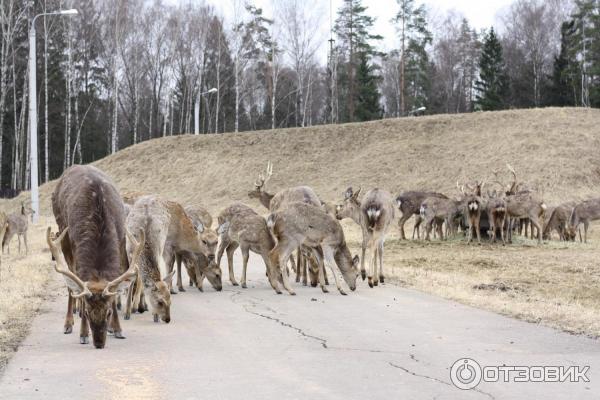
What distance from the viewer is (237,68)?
198ft

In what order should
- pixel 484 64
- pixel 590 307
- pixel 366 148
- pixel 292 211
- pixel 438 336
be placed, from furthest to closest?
pixel 484 64
pixel 366 148
pixel 292 211
pixel 590 307
pixel 438 336

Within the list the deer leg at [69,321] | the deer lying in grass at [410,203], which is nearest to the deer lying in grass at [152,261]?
the deer leg at [69,321]

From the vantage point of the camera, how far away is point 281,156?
159 ft

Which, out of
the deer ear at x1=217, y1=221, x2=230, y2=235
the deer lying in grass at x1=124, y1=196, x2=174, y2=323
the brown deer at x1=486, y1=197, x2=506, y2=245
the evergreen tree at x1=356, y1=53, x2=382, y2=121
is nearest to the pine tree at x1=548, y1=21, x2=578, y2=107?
the evergreen tree at x1=356, y1=53, x2=382, y2=121

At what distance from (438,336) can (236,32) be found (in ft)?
182

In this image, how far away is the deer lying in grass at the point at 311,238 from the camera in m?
13.2

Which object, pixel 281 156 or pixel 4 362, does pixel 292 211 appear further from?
pixel 281 156

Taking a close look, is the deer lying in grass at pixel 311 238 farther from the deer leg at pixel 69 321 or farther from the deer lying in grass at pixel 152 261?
the deer leg at pixel 69 321

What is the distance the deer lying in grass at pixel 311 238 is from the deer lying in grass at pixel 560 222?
1657 centimetres

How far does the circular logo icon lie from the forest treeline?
4848 cm

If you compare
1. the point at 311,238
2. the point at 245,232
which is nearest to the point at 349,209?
the point at 245,232

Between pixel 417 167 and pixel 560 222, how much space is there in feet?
44.5

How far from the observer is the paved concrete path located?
649 centimetres

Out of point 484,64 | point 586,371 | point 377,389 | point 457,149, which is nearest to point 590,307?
point 586,371
